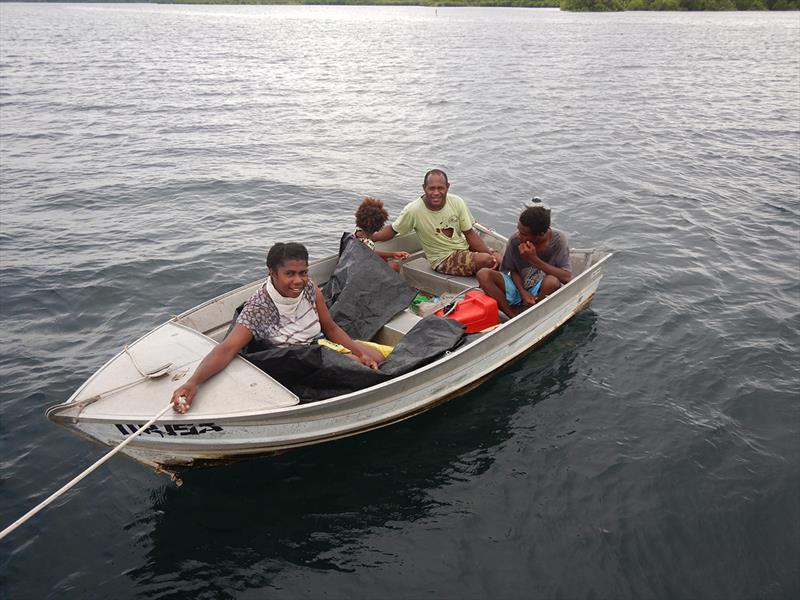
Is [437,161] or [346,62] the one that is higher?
[346,62]

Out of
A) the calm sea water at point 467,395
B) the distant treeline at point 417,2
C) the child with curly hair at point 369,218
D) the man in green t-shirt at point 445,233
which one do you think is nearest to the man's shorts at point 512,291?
the man in green t-shirt at point 445,233

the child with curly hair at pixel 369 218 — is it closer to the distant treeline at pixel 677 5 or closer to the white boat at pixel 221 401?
the white boat at pixel 221 401

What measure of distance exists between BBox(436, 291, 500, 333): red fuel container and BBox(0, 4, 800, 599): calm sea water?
0.93 meters

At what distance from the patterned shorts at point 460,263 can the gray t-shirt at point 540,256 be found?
762 mm

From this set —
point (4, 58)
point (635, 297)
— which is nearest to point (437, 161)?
point (635, 297)

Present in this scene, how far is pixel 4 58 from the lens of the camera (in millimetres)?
39344

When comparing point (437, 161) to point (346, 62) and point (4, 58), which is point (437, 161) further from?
point (4, 58)

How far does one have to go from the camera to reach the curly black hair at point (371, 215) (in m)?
8.61

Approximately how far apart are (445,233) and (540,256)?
1.66 meters

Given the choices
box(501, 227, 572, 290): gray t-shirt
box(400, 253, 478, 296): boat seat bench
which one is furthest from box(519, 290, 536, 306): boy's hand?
box(400, 253, 478, 296): boat seat bench

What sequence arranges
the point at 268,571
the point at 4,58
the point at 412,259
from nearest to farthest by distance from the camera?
the point at 268,571, the point at 412,259, the point at 4,58

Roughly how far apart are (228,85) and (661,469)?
32316 millimetres

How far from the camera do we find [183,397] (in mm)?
5789

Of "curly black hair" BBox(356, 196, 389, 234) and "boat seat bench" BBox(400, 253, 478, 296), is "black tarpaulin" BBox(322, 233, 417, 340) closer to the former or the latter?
"curly black hair" BBox(356, 196, 389, 234)
